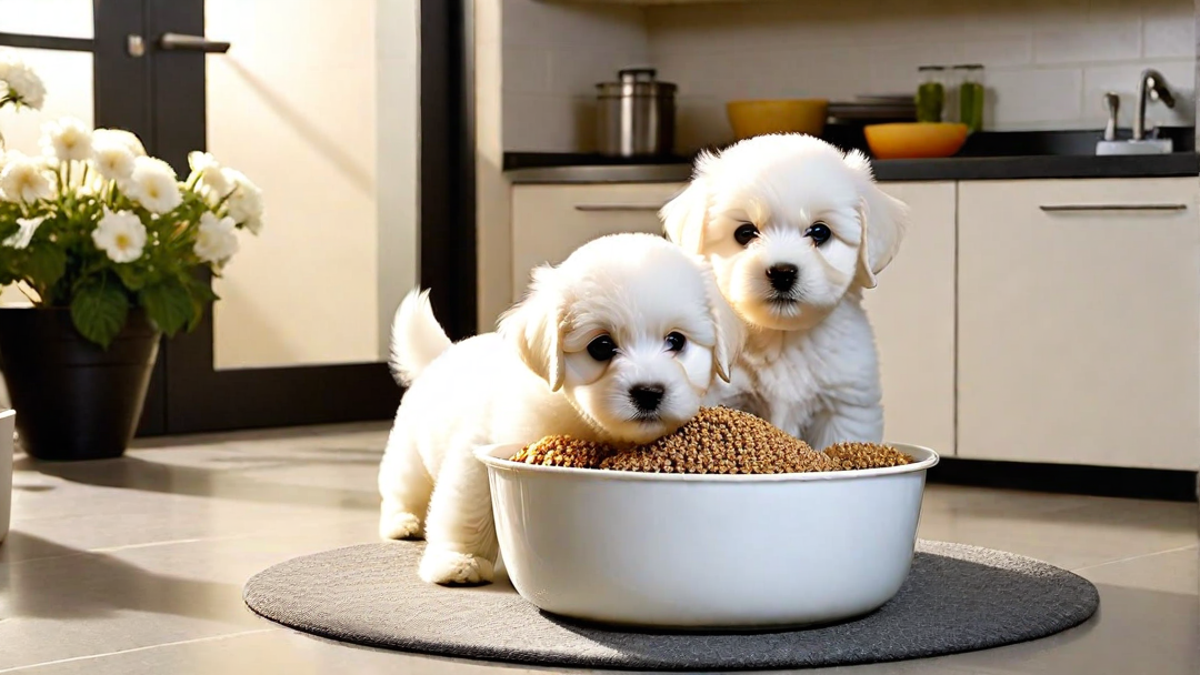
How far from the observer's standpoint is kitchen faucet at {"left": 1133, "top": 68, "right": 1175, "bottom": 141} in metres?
3.94

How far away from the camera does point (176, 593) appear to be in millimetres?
2270

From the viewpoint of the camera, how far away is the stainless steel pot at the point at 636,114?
15.4 feet

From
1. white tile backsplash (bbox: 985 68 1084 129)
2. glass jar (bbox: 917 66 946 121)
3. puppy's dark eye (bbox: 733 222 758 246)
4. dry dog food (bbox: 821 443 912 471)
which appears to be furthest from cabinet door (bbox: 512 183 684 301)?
dry dog food (bbox: 821 443 912 471)

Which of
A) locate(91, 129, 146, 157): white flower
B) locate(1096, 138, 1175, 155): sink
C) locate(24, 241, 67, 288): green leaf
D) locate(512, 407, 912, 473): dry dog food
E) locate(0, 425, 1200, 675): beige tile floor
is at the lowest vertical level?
locate(0, 425, 1200, 675): beige tile floor

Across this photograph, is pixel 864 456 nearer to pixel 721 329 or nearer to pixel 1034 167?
pixel 721 329

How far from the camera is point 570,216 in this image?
432 centimetres

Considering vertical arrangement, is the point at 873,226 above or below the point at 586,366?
above

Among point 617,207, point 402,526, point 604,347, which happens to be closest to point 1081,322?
point 617,207

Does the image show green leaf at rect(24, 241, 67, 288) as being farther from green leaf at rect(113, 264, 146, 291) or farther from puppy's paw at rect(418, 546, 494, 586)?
puppy's paw at rect(418, 546, 494, 586)

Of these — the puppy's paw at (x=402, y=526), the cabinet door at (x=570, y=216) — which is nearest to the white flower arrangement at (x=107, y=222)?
the cabinet door at (x=570, y=216)

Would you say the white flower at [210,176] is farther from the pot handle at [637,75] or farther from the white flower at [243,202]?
the pot handle at [637,75]

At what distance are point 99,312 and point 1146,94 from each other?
8.36 ft

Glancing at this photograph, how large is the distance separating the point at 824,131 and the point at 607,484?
2.87m

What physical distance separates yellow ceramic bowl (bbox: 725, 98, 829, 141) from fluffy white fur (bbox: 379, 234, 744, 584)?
2.37 metres
